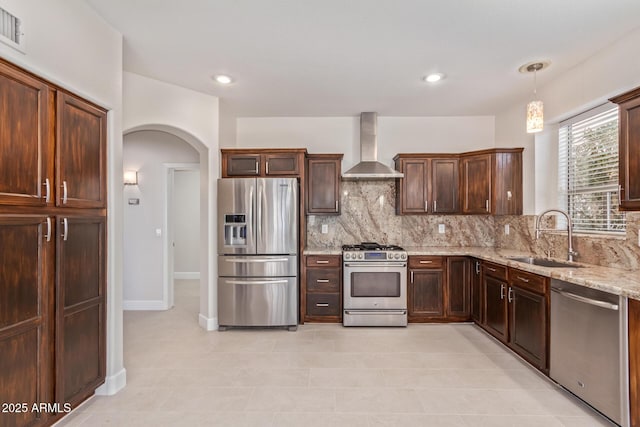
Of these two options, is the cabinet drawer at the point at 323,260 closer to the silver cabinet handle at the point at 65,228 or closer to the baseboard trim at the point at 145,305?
the baseboard trim at the point at 145,305

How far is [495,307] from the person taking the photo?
3338 mm

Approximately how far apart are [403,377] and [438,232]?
2432 mm

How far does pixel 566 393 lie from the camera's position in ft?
7.82

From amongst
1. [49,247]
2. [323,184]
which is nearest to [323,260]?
[323,184]

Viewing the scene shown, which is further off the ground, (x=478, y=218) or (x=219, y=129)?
(x=219, y=129)

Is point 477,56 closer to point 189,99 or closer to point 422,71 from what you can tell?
point 422,71

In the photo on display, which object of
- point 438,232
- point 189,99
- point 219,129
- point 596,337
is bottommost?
point 596,337

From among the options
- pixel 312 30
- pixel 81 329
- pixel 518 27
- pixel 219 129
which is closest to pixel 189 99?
pixel 219 129

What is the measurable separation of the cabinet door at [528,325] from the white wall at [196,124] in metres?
3.21

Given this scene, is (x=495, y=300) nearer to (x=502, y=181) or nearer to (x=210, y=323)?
(x=502, y=181)

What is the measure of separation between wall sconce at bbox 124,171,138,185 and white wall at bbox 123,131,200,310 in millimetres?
51

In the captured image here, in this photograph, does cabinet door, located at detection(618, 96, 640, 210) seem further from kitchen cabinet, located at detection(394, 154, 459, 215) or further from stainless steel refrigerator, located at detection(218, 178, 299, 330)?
stainless steel refrigerator, located at detection(218, 178, 299, 330)

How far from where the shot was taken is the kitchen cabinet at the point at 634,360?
5.99ft

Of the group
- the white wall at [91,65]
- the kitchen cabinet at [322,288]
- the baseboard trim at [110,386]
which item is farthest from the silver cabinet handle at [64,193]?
the kitchen cabinet at [322,288]
